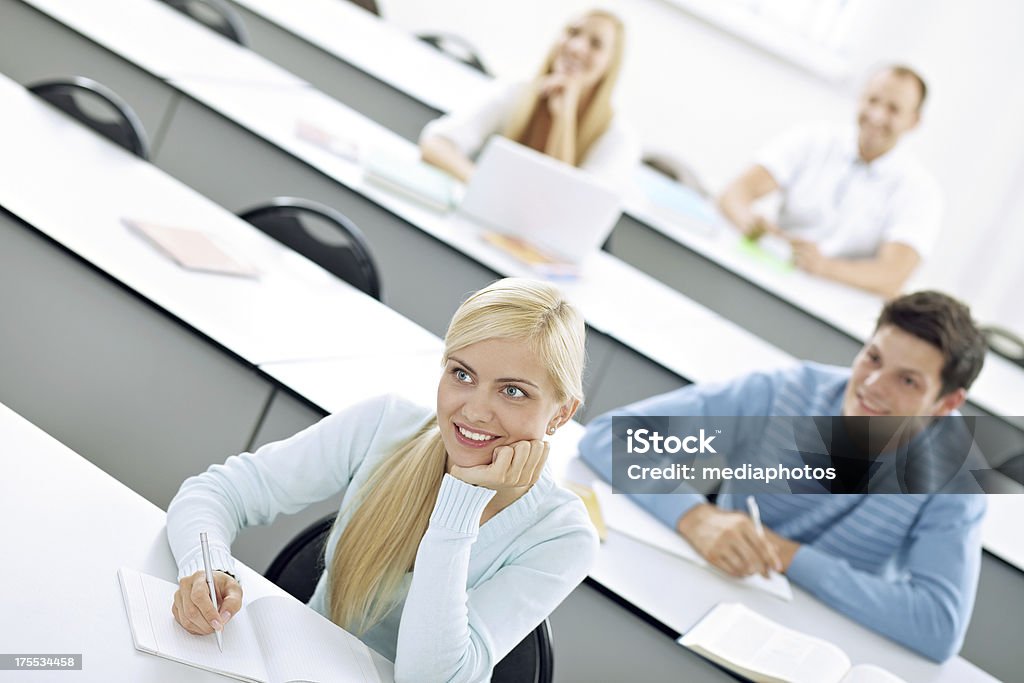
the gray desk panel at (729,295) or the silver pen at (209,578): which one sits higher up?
the gray desk panel at (729,295)

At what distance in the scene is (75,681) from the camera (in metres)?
1.06

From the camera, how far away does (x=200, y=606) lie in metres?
1.20

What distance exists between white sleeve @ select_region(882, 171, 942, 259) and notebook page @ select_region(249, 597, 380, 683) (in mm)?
3412

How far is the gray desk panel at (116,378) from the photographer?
6.39 ft

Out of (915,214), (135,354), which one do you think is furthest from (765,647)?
(915,214)

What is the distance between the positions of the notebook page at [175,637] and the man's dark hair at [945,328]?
1349 millimetres

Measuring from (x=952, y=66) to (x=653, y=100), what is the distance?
1.53 metres

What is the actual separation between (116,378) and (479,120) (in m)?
1.86

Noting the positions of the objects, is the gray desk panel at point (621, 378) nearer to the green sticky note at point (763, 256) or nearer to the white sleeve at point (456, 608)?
the green sticky note at point (763, 256)

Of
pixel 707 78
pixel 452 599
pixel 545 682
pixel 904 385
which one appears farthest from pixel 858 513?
pixel 707 78

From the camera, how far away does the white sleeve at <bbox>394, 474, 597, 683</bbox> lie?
1.25 metres

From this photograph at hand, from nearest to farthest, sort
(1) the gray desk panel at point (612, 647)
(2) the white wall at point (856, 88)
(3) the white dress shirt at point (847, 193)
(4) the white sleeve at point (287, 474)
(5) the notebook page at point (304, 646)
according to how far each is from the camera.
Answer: (5) the notebook page at point (304, 646)
(4) the white sleeve at point (287, 474)
(1) the gray desk panel at point (612, 647)
(3) the white dress shirt at point (847, 193)
(2) the white wall at point (856, 88)

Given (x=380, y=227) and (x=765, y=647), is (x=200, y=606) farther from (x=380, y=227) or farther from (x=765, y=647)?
(x=380, y=227)

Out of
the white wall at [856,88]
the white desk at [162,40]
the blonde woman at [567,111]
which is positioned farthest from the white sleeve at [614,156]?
the white wall at [856,88]
